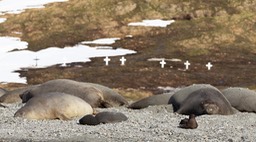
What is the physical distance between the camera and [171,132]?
2067 cm

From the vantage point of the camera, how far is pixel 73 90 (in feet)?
108

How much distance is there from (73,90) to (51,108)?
20.9 feet

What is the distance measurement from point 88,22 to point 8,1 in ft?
112

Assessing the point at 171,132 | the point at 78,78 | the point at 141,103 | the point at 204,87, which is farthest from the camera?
the point at 78,78

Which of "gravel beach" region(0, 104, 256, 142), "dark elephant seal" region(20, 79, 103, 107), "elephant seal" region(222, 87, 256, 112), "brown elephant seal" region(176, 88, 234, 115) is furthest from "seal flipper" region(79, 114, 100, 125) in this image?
"elephant seal" region(222, 87, 256, 112)

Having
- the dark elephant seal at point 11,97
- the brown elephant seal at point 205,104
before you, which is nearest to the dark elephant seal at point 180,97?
the brown elephant seal at point 205,104

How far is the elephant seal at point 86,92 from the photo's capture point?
3222 cm

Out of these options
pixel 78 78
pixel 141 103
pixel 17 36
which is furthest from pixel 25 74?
pixel 141 103

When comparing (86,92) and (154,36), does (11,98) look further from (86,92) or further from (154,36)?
(154,36)

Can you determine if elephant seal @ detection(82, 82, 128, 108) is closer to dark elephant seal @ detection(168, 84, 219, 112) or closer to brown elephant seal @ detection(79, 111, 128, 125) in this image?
dark elephant seal @ detection(168, 84, 219, 112)

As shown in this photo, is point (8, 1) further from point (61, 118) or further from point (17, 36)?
point (61, 118)

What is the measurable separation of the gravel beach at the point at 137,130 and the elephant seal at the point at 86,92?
4.41 m

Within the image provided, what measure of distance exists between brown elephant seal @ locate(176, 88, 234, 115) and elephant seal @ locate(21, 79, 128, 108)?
519 centimetres

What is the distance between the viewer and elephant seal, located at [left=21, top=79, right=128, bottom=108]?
32222 millimetres
